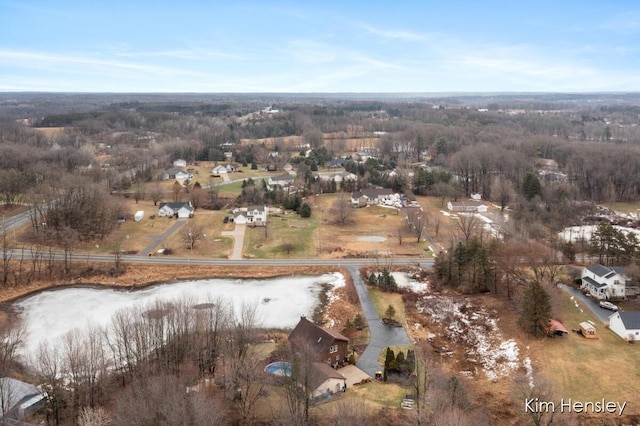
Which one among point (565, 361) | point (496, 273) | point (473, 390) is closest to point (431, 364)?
point (473, 390)

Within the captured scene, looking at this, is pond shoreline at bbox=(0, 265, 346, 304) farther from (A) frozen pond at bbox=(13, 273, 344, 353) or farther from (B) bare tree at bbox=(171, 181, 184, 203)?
(B) bare tree at bbox=(171, 181, 184, 203)

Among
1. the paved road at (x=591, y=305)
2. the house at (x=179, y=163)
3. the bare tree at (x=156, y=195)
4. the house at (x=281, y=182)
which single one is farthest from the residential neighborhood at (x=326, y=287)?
the house at (x=179, y=163)

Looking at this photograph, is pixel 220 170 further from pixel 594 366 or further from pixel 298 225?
pixel 594 366

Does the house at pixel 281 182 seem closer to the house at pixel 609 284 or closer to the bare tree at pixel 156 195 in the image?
the bare tree at pixel 156 195

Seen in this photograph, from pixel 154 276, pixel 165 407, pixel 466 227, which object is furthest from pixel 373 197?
pixel 165 407

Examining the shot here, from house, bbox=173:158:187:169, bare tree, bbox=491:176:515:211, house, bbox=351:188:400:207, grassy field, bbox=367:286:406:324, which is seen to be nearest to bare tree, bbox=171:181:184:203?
house, bbox=173:158:187:169
